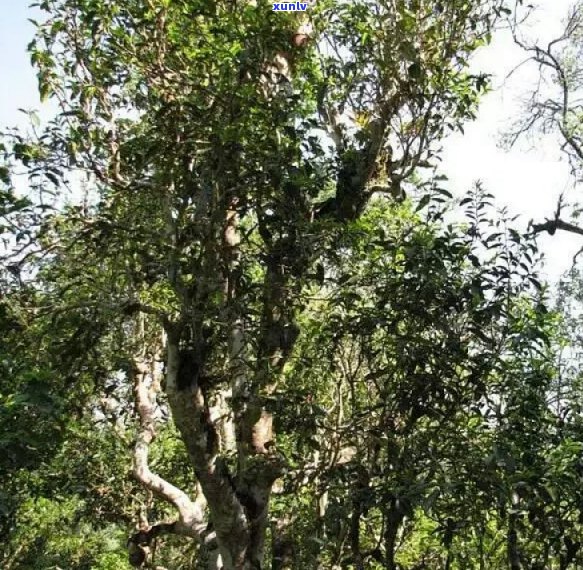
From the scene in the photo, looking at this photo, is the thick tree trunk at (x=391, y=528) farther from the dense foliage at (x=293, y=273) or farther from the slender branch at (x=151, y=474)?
the slender branch at (x=151, y=474)

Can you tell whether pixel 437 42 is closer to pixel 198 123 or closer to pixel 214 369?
pixel 198 123

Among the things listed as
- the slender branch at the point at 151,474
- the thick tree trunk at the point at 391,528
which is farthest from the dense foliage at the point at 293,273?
the slender branch at the point at 151,474

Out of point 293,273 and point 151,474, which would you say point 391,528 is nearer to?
point 293,273

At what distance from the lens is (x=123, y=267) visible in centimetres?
387

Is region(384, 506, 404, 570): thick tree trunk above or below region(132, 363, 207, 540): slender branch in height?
below

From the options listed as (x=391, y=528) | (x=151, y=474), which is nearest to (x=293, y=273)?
(x=391, y=528)

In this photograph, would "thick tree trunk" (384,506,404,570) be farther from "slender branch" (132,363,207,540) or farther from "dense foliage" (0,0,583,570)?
"slender branch" (132,363,207,540)

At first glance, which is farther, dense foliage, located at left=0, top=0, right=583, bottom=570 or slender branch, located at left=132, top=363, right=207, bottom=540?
slender branch, located at left=132, top=363, right=207, bottom=540

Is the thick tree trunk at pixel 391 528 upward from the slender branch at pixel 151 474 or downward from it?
downward

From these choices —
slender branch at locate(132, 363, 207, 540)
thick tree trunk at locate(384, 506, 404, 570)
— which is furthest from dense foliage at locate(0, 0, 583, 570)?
slender branch at locate(132, 363, 207, 540)

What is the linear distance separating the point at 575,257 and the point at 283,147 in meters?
5.36

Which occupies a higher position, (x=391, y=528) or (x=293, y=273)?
(x=293, y=273)

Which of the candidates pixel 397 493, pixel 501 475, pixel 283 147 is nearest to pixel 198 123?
pixel 283 147

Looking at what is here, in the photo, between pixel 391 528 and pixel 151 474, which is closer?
pixel 391 528
